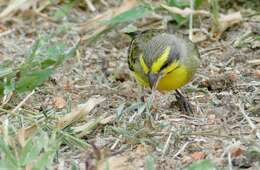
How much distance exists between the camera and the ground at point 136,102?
4262mm

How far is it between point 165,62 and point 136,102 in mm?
412

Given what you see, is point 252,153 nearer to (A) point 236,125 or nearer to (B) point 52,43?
(A) point 236,125

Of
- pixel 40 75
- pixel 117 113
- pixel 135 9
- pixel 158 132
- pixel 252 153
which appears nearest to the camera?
pixel 252 153

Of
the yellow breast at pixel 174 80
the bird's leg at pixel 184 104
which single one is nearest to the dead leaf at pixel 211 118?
the bird's leg at pixel 184 104

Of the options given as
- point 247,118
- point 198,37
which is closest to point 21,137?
point 247,118

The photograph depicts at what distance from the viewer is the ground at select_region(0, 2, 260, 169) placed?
426 centimetres

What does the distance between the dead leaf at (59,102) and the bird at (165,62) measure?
55 cm

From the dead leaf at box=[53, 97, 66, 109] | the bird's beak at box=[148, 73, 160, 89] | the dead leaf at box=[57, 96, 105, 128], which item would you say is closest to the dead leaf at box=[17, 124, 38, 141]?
the dead leaf at box=[57, 96, 105, 128]

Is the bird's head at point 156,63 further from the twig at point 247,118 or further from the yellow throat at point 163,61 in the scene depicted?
the twig at point 247,118

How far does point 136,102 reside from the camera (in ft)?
16.8

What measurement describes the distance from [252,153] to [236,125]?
1.90 feet

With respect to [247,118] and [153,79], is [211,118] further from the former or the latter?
[153,79]

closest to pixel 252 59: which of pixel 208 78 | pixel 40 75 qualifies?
pixel 208 78

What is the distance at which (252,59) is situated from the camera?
579cm
